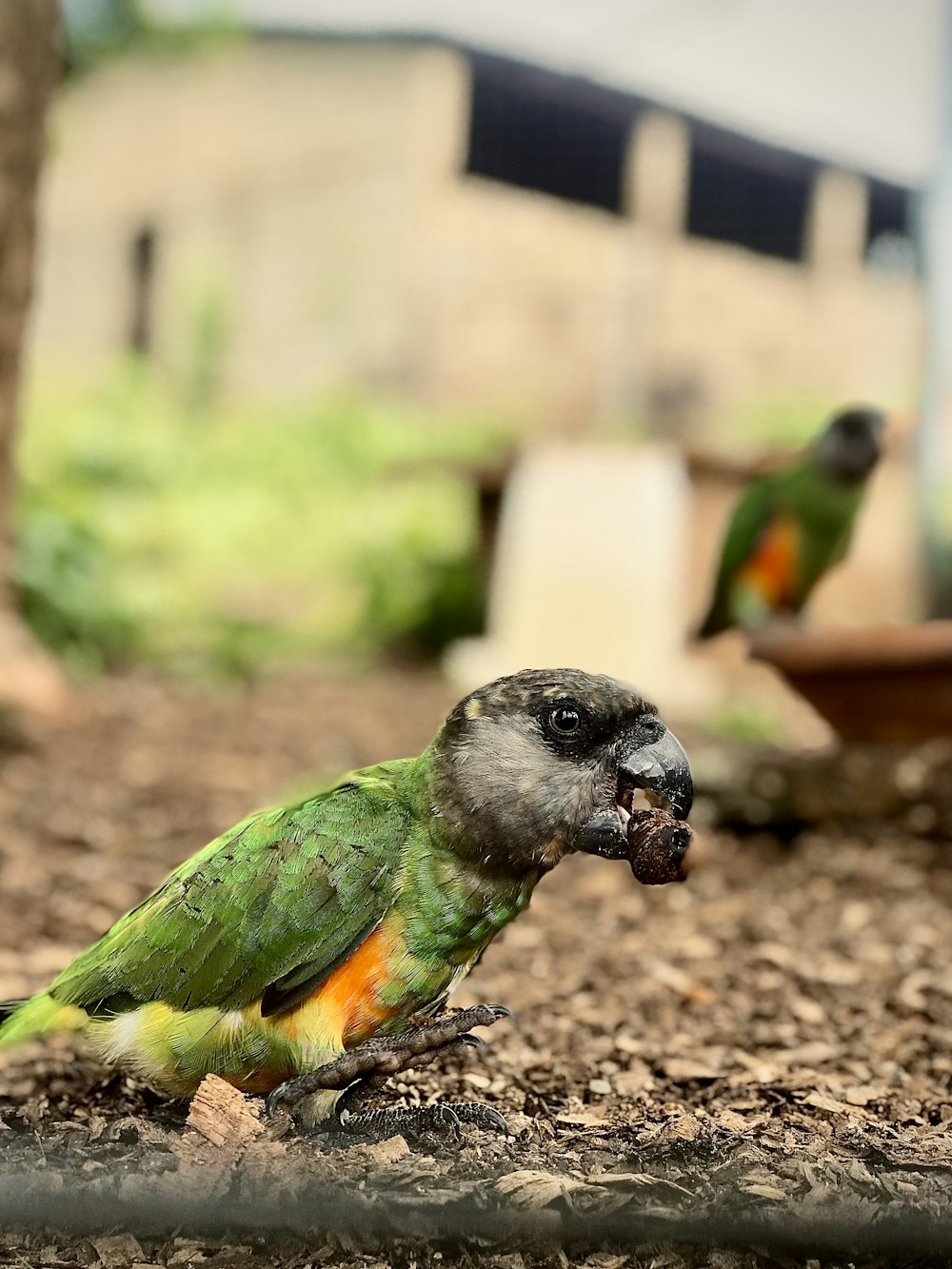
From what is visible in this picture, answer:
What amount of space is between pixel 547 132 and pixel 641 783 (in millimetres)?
14002

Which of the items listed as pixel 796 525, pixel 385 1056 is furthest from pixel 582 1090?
pixel 796 525

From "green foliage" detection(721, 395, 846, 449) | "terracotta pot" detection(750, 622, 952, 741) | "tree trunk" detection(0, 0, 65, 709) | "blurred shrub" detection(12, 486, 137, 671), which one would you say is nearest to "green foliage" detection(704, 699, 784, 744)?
"terracotta pot" detection(750, 622, 952, 741)

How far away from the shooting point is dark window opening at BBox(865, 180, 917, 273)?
47.9 feet

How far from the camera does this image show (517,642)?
9.23 metres

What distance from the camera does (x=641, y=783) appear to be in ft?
5.69

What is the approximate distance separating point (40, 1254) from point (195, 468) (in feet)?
40.8

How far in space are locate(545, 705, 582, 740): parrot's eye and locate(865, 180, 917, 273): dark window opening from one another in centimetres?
1409

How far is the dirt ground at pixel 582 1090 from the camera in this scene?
1316 millimetres

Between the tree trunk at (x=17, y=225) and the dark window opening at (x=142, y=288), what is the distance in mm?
11264

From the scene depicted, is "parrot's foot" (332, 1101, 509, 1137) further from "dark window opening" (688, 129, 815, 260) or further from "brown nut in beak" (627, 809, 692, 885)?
"dark window opening" (688, 129, 815, 260)

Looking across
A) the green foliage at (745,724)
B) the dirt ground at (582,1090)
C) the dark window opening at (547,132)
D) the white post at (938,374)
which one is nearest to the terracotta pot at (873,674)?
the dirt ground at (582,1090)

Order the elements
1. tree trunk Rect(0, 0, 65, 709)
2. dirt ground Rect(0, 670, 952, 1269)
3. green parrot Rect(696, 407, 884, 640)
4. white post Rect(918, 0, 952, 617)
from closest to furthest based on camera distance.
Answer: dirt ground Rect(0, 670, 952, 1269) → green parrot Rect(696, 407, 884, 640) → tree trunk Rect(0, 0, 65, 709) → white post Rect(918, 0, 952, 617)

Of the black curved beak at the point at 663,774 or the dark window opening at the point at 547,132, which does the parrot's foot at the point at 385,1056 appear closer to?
the black curved beak at the point at 663,774

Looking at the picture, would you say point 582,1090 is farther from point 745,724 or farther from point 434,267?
point 434,267
